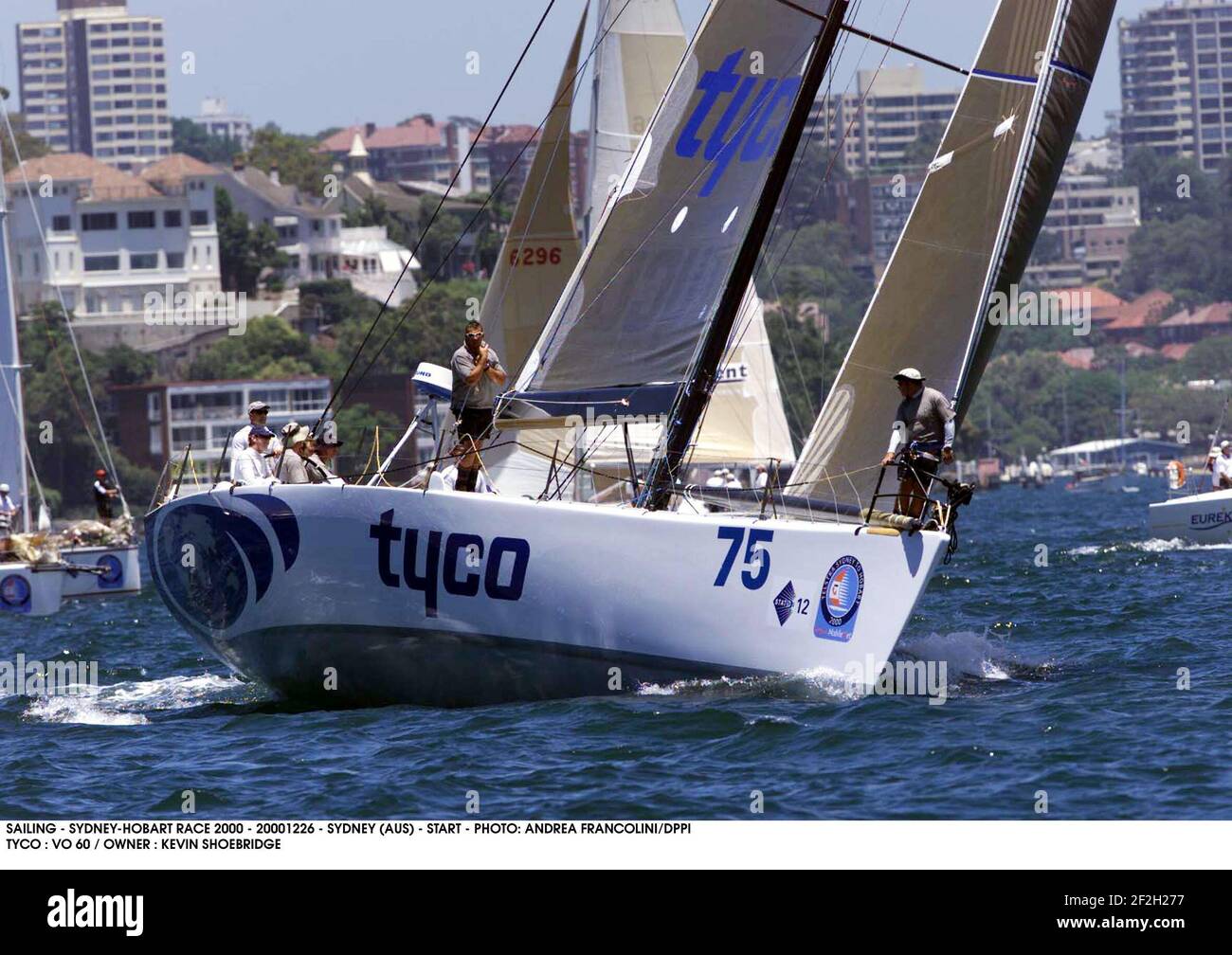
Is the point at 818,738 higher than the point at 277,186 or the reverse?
the reverse

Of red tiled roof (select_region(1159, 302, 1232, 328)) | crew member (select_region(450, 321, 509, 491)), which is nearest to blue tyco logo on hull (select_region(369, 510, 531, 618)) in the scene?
crew member (select_region(450, 321, 509, 491))

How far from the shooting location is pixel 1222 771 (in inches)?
439

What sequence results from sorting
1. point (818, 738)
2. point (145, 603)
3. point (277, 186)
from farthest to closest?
point (277, 186), point (145, 603), point (818, 738)

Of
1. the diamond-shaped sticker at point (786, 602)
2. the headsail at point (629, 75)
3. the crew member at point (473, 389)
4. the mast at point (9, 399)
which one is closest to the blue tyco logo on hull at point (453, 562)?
the crew member at point (473, 389)

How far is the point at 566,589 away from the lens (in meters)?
13.6

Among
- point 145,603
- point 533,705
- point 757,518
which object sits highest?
point 757,518

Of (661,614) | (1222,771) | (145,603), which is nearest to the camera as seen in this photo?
(1222,771)

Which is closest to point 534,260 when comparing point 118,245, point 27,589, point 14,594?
point 27,589

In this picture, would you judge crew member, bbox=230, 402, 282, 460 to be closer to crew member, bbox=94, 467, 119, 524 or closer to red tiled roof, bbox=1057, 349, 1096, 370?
crew member, bbox=94, 467, 119, 524

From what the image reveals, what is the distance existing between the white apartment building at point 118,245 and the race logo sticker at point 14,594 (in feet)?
268

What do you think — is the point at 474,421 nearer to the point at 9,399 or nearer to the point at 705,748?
the point at 705,748
